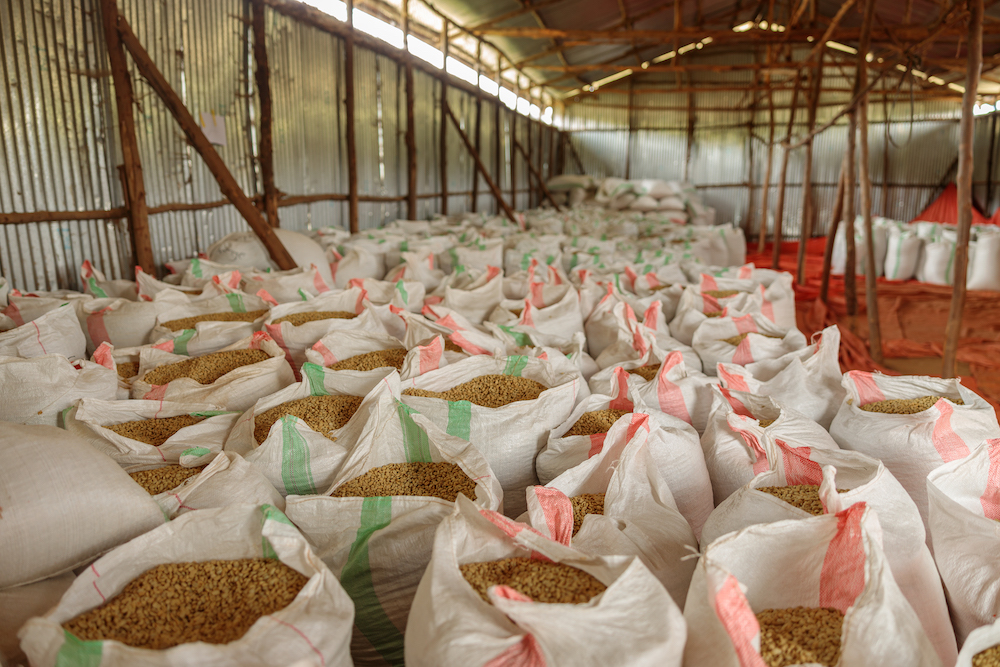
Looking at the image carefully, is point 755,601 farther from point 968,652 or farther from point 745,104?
point 745,104

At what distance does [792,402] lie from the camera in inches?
77.3

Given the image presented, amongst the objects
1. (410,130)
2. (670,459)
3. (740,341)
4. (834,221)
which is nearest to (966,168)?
(740,341)

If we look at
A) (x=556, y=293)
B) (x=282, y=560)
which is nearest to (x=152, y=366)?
(x=282, y=560)

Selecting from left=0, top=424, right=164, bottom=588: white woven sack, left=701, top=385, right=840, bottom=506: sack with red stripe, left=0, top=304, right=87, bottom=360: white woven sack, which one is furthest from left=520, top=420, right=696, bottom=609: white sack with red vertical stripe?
left=0, top=304, right=87, bottom=360: white woven sack

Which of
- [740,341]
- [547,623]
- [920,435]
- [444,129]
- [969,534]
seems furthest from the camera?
[444,129]

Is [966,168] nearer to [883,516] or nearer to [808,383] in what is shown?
[808,383]

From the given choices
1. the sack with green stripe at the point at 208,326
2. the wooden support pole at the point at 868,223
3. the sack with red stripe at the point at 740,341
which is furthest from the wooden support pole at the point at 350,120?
the wooden support pole at the point at 868,223

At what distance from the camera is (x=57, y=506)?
3.46ft

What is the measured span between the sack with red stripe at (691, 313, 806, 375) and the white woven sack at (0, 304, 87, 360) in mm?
2291

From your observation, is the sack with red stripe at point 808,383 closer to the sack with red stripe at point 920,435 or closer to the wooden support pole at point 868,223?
the sack with red stripe at point 920,435

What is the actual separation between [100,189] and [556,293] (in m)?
2.58

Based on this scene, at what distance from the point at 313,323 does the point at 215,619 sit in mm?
1464

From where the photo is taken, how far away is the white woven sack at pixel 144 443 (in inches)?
55.2

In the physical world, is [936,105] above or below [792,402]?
above
